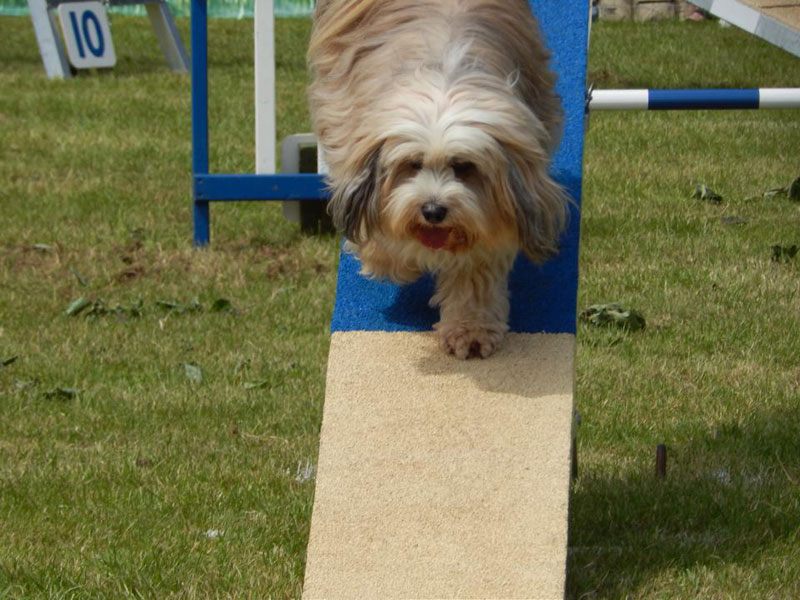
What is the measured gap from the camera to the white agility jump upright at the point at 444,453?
11.1ft

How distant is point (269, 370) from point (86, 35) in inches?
277

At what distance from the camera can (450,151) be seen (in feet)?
11.9

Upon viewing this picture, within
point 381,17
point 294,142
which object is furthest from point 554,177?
point 294,142

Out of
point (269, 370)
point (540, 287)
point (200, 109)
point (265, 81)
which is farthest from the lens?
point (265, 81)

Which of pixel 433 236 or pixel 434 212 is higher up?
pixel 434 212

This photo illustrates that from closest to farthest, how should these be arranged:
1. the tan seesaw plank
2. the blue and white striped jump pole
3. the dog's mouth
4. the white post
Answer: the tan seesaw plank → the dog's mouth → the blue and white striped jump pole → the white post

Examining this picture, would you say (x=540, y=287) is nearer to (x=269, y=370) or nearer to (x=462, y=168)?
(x=462, y=168)

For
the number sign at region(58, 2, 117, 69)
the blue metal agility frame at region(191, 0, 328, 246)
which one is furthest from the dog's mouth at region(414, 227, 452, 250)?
the number sign at region(58, 2, 117, 69)

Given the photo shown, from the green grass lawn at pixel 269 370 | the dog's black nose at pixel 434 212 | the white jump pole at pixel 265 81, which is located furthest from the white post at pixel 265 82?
the dog's black nose at pixel 434 212

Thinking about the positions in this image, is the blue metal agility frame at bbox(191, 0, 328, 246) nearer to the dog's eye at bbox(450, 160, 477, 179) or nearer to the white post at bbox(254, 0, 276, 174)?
the white post at bbox(254, 0, 276, 174)

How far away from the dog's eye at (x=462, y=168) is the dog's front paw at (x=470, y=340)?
1.53ft

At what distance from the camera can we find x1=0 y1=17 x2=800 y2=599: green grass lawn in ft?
12.6

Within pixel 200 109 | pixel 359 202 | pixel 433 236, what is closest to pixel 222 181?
pixel 200 109

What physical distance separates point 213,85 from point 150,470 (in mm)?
7186
